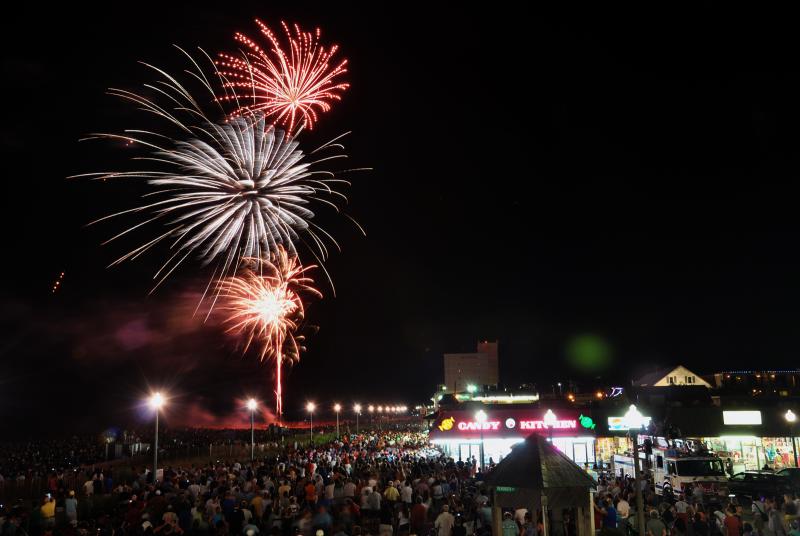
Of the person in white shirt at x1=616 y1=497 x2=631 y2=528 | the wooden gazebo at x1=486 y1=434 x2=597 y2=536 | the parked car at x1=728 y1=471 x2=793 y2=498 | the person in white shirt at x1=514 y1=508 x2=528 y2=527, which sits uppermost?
the wooden gazebo at x1=486 y1=434 x2=597 y2=536

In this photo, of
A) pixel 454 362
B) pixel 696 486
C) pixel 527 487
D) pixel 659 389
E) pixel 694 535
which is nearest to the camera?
pixel 527 487

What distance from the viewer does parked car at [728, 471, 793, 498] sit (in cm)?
2417

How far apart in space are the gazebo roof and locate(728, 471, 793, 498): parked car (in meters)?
17.8

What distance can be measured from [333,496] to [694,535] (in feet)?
34.3

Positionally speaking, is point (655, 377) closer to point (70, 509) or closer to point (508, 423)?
point (508, 423)

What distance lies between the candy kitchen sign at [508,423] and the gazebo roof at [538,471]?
63.1 ft

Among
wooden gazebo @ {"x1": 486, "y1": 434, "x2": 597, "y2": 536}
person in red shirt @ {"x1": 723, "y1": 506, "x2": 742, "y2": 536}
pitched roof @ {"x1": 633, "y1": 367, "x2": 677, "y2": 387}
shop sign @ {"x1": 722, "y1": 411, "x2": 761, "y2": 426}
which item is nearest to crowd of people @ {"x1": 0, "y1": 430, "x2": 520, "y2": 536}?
wooden gazebo @ {"x1": 486, "y1": 434, "x2": 597, "y2": 536}

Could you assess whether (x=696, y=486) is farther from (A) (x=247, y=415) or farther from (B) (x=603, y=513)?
(A) (x=247, y=415)

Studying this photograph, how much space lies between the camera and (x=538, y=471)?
34.3ft

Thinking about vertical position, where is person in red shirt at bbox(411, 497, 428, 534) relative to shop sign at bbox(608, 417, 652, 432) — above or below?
below

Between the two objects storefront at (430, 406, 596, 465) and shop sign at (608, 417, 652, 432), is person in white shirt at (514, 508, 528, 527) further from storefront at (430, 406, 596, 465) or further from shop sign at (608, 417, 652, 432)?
shop sign at (608, 417, 652, 432)

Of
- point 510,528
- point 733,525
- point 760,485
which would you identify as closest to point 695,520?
point 733,525

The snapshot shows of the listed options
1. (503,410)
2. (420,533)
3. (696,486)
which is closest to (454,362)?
(503,410)

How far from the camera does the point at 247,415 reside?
121000 millimetres
